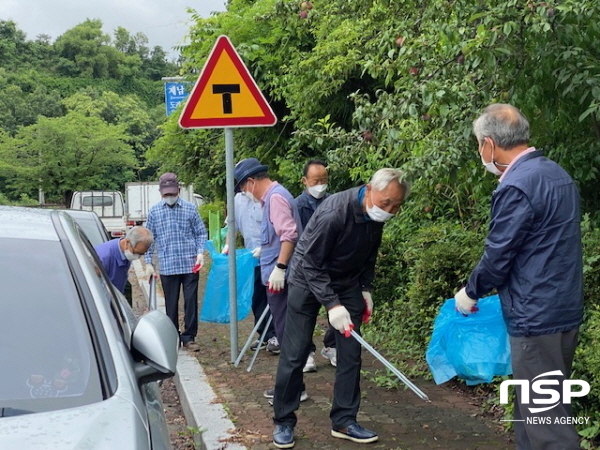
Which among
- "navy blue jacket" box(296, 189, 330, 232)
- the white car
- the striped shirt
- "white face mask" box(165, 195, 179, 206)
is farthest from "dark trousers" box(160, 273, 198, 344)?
the white car

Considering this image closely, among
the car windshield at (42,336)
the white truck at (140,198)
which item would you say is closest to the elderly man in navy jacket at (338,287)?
the car windshield at (42,336)

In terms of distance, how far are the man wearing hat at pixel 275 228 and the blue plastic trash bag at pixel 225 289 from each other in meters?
1.00

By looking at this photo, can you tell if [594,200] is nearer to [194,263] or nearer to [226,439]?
[226,439]

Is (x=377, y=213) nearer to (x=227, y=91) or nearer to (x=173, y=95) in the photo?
(x=227, y=91)

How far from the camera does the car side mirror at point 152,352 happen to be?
10.5ft

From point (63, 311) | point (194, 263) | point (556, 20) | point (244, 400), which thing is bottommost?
point (244, 400)

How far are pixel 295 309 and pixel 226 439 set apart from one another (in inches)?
37.0

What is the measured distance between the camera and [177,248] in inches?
333

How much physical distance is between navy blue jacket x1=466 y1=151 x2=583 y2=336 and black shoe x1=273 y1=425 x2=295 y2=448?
1.86 meters

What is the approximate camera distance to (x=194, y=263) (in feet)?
28.1

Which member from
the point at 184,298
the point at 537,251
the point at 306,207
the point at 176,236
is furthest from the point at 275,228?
the point at 537,251

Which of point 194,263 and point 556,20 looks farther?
point 194,263

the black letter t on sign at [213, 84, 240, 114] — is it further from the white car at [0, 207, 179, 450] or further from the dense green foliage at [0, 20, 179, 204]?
the dense green foliage at [0, 20, 179, 204]

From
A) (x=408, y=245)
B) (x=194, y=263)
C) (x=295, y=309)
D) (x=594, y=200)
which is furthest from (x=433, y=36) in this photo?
(x=194, y=263)
